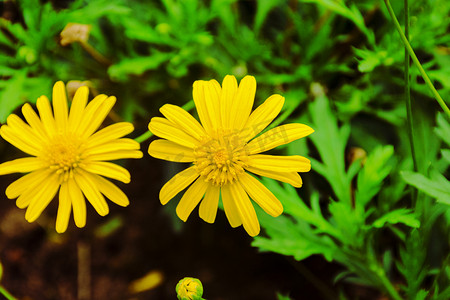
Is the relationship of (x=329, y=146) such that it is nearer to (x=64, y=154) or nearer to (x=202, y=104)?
(x=202, y=104)

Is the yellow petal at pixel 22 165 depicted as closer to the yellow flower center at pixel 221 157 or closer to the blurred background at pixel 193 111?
the blurred background at pixel 193 111

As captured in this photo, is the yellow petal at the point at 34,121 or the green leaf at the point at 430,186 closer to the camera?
the green leaf at the point at 430,186

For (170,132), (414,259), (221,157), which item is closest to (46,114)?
(170,132)

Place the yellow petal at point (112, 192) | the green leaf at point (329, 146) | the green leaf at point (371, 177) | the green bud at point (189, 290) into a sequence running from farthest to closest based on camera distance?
the green leaf at point (329, 146)
the green leaf at point (371, 177)
the yellow petal at point (112, 192)
the green bud at point (189, 290)

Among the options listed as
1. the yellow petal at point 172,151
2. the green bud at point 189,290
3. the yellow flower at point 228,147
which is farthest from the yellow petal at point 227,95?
the green bud at point 189,290

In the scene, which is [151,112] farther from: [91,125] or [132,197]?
[91,125]

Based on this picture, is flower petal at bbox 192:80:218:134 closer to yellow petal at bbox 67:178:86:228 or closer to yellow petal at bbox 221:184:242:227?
yellow petal at bbox 221:184:242:227

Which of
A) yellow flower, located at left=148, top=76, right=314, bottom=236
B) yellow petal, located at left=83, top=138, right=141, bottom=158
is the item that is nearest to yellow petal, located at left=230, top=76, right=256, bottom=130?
yellow flower, located at left=148, top=76, right=314, bottom=236
